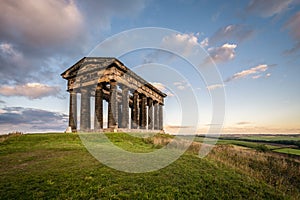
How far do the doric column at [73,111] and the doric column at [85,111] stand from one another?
89 centimetres

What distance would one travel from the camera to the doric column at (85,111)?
26.5 metres

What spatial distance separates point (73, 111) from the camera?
26.7 metres

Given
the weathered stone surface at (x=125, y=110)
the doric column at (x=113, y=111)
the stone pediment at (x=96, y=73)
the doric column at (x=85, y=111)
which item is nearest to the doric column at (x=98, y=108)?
the stone pediment at (x=96, y=73)

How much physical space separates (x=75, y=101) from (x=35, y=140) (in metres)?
12.8

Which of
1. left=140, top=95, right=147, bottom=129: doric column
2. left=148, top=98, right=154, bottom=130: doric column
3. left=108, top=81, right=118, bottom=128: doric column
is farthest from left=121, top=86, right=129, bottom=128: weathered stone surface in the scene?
left=148, top=98, right=154, bottom=130: doric column

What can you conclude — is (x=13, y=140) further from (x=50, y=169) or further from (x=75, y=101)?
(x=75, y=101)

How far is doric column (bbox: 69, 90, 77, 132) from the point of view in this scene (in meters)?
26.3

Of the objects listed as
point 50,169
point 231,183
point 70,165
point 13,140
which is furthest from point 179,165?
point 13,140

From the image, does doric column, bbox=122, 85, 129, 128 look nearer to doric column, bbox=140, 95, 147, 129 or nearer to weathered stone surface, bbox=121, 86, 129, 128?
weathered stone surface, bbox=121, 86, 129, 128

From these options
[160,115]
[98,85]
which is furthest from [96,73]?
[160,115]

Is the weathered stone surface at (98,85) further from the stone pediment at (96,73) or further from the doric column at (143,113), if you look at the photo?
the doric column at (143,113)

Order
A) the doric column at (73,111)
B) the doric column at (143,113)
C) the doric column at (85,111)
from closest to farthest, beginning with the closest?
the doric column at (73,111) < the doric column at (85,111) < the doric column at (143,113)

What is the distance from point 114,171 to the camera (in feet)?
24.4

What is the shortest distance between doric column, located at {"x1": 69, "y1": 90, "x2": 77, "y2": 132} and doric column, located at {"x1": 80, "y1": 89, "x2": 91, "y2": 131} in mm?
895
